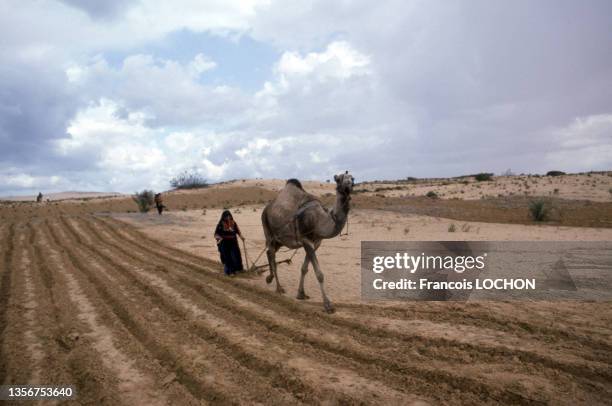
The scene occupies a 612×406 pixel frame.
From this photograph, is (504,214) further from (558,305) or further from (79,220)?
(79,220)

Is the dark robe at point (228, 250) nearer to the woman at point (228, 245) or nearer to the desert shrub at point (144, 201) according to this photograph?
the woman at point (228, 245)

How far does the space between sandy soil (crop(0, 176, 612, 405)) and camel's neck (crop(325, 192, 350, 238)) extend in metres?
1.63

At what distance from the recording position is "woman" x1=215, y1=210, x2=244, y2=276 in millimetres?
11500

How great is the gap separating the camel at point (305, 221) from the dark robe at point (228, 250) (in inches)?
75.2

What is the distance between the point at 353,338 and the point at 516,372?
7.53 ft

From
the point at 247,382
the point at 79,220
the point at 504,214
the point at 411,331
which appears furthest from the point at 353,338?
the point at 79,220

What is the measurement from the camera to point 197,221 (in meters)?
28.7

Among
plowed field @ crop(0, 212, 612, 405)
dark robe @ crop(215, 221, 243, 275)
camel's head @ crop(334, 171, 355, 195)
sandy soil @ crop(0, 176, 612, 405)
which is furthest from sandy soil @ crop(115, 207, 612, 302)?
camel's head @ crop(334, 171, 355, 195)

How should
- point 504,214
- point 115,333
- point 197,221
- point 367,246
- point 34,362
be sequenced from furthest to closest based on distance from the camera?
point 197,221 → point 504,214 → point 367,246 → point 115,333 → point 34,362

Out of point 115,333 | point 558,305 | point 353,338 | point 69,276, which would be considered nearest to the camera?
point 353,338

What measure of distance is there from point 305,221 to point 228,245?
388 centimetres

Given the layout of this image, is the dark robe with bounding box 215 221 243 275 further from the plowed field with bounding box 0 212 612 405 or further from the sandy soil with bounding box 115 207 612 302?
the plowed field with bounding box 0 212 612 405

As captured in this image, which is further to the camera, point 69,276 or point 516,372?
point 69,276

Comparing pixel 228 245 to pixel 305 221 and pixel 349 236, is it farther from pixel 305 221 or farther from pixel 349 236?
pixel 349 236
